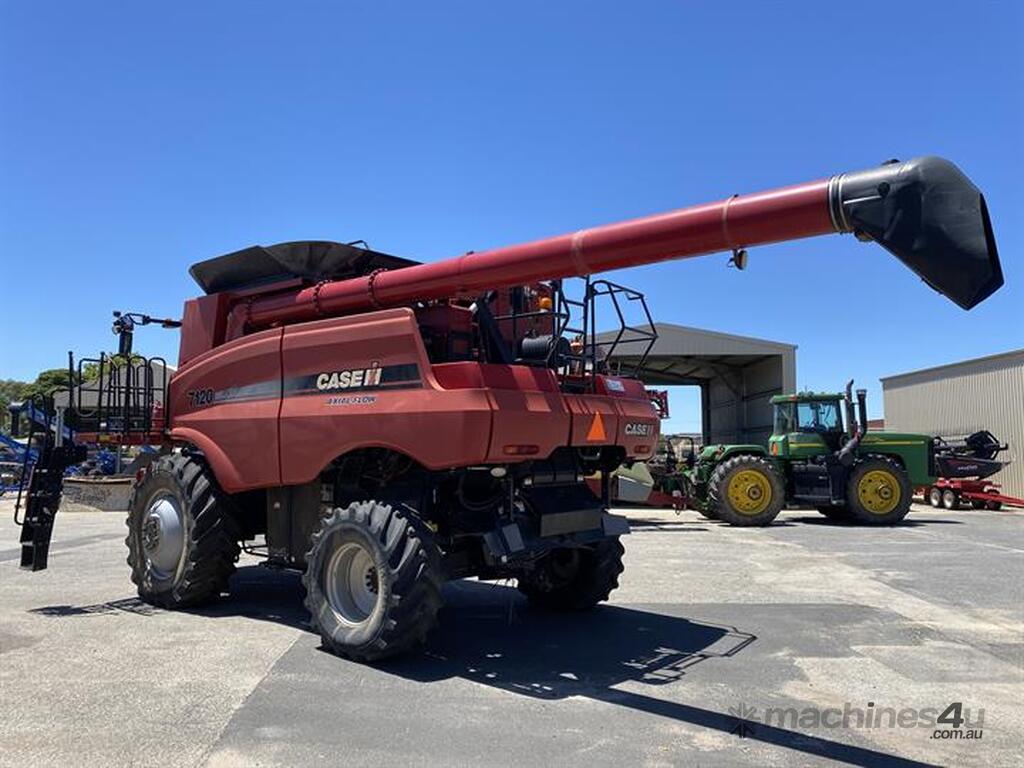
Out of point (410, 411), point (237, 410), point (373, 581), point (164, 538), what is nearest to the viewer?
point (410, 411)

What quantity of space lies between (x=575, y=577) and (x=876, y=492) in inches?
520

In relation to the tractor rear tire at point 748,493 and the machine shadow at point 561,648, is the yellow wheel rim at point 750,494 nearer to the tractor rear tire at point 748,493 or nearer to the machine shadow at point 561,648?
the tractor rear tire at point 748,493

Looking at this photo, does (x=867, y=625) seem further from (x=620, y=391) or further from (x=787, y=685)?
(x=620, y=391)

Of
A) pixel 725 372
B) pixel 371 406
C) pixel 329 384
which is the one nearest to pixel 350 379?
pixel 329 384

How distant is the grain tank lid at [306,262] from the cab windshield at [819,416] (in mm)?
14305

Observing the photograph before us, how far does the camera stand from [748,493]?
736 inches

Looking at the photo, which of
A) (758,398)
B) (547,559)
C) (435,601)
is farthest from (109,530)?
(758,398)

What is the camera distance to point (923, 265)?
159 inches

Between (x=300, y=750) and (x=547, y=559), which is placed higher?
(x=547, y=559)

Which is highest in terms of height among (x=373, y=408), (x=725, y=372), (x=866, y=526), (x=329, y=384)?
(x=725, y=372)

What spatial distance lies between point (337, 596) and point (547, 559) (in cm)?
236

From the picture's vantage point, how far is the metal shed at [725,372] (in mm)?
28234

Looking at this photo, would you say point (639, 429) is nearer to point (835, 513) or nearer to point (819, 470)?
point (819, 470)

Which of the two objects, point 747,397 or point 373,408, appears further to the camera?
point 747,397
